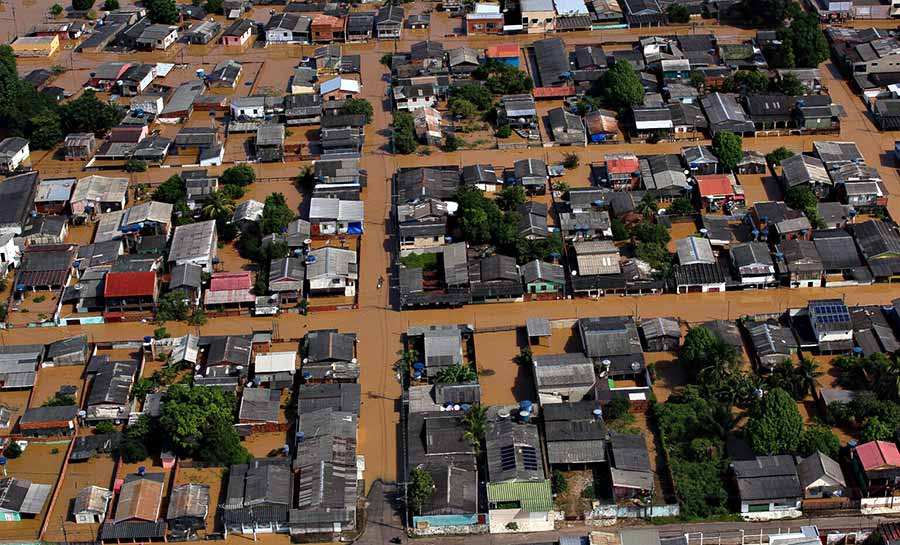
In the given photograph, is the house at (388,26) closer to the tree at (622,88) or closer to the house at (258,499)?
the tree at (622,88)

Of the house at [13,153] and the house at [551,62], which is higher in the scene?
the house at [551,62]

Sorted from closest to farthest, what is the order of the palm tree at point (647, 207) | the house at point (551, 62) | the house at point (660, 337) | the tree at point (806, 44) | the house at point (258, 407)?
the house at point (258, 407) < the house at point (660, 337) < the palm tree at point (647, 207) < the tree at point (806, 44) < the house at point (551, 62)

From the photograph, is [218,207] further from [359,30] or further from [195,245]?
[359,30]

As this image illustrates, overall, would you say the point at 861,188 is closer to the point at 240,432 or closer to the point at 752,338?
the point at 752,338

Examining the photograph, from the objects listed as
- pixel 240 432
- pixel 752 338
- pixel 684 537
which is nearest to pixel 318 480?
pixel 240 432

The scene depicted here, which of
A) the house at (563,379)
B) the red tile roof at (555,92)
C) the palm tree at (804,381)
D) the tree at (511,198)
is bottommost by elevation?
the palm tree at (804,381)

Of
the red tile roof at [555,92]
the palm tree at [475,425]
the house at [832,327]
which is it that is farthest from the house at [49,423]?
the red tile roof at [555,92]
